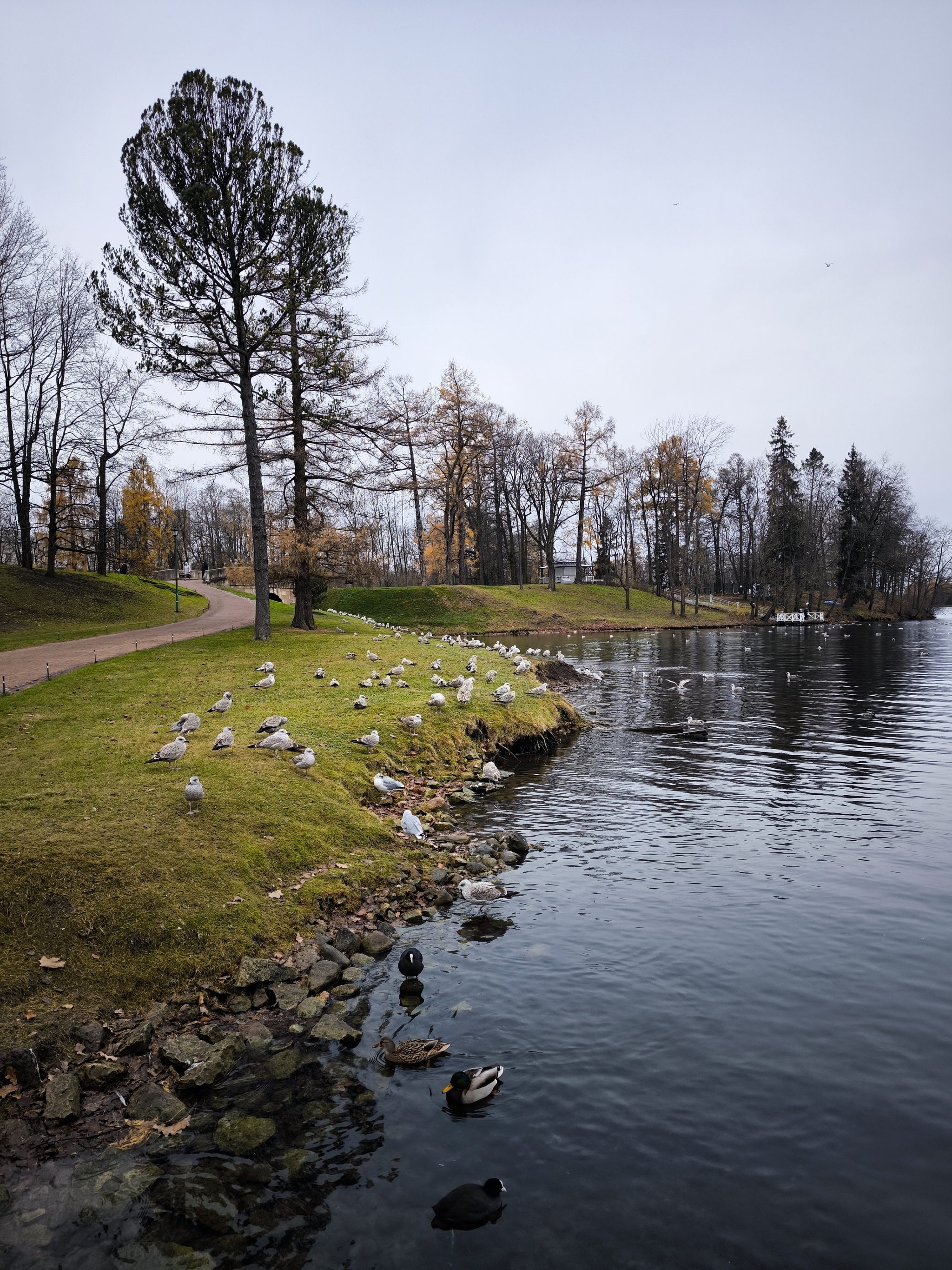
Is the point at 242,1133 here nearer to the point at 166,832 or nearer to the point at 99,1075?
the point at 99,1075

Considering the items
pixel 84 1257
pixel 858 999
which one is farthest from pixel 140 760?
pixel 858 999

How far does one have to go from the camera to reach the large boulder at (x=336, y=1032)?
20.1 ft

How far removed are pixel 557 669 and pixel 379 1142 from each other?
24.6m

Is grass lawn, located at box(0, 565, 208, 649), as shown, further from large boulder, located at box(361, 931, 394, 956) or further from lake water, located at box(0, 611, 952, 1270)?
lake water, located at box(0, 611, 952, 1270)

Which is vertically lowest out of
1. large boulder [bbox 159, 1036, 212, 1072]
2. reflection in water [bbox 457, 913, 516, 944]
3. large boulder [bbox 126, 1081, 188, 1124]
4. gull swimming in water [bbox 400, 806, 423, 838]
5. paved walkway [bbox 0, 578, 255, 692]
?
reflection in water [bbox 457, 913, 516, 944]

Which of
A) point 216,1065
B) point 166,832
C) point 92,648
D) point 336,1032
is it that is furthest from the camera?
point 92,648

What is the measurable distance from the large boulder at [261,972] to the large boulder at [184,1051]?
0.77 meters

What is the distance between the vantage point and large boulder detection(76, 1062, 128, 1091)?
17.6ft

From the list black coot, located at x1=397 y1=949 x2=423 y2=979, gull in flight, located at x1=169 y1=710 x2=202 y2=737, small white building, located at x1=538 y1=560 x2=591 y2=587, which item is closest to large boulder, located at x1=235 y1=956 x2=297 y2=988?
black coot, located at x1=397 y1=949 x2=423 y2=979

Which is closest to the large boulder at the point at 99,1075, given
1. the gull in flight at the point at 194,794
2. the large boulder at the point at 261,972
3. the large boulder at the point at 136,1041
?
the large boulder at the point at 136,1041

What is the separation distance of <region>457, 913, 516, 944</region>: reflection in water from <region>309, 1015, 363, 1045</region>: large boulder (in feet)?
6.47

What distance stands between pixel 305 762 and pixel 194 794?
2.51 metres

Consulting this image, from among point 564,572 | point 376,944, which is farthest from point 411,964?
point 564,572

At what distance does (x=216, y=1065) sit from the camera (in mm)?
5648
